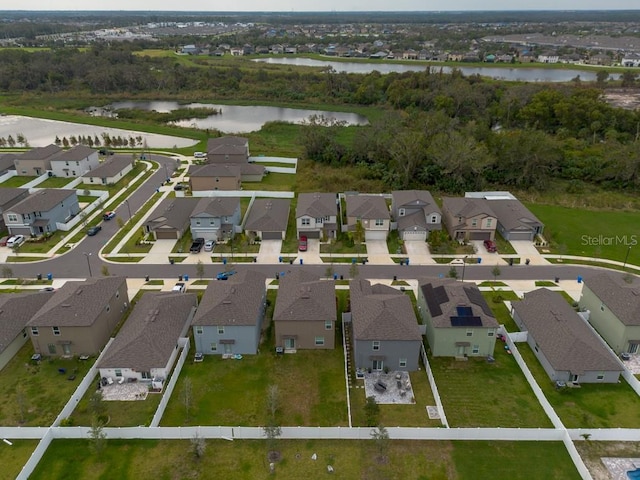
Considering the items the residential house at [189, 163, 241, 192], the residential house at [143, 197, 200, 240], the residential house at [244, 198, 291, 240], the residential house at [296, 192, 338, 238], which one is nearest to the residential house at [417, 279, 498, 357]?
the residential house at [296, 192, 338, 238]

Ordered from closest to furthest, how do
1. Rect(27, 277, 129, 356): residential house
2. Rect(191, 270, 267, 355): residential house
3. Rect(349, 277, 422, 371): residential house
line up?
1. Rect(349, 277, 422, 371): residential house
2. Rect(27, 277, 129, 356): residential house
3. Rect(191, 270, 267, 355): residential house

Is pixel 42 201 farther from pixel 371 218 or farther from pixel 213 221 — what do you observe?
pixel 371 218

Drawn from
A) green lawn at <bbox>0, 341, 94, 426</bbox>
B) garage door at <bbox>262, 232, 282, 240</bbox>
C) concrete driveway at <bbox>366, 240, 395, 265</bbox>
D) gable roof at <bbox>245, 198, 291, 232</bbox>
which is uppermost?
gable roof at <bbox>245, 198, 291, 232</bbox>

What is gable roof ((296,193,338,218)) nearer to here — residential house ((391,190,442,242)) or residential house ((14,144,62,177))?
residential house ((391,190,442,242))

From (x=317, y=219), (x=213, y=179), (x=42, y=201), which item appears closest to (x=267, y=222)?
(x=317, y=219)

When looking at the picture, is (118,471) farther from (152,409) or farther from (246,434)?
(246,434)

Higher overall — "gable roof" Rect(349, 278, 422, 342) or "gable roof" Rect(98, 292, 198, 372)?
"gable roof" Rect(349, 278, 422, 342)

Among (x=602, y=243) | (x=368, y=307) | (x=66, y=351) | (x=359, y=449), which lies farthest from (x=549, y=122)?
(x=66, y=351)
